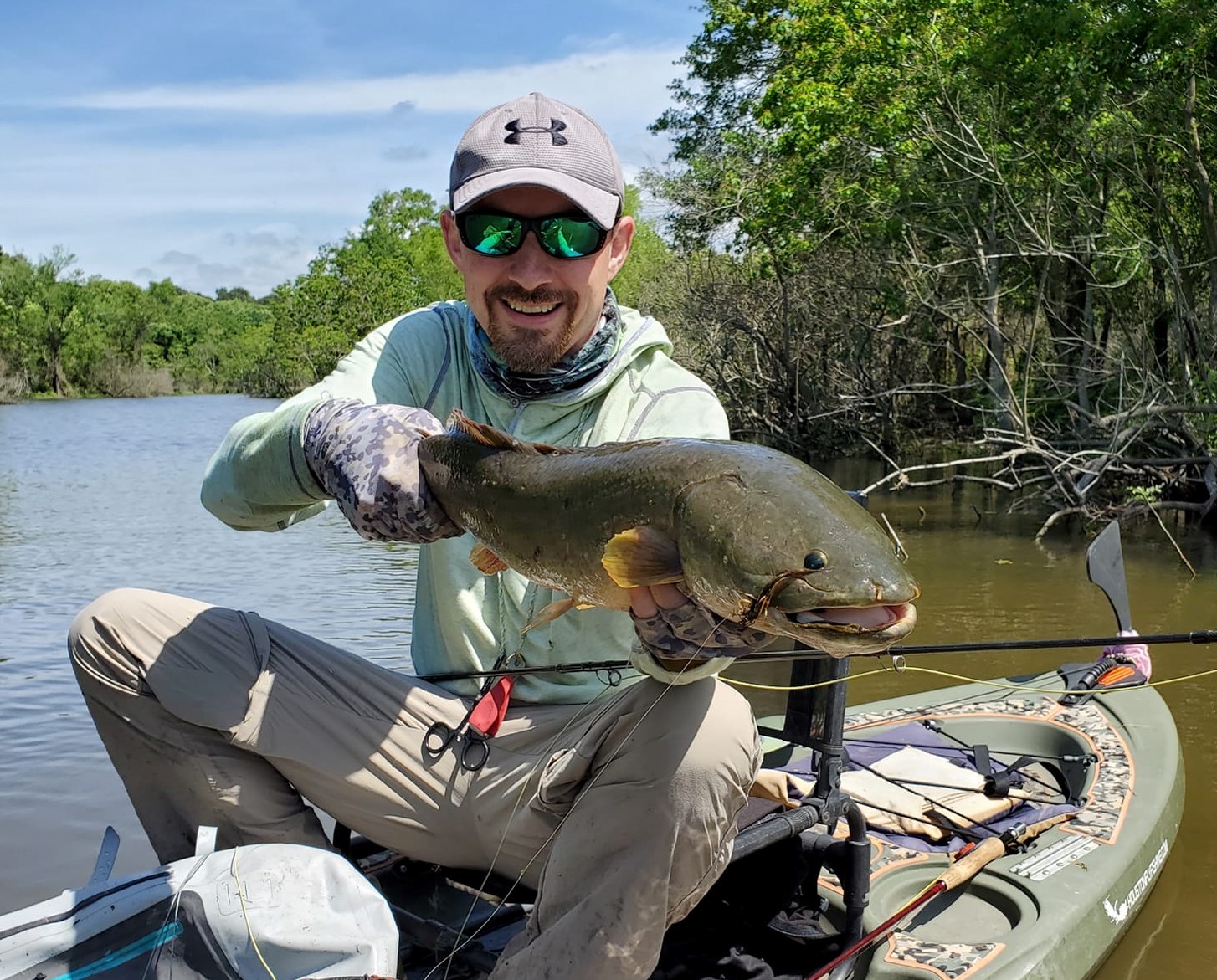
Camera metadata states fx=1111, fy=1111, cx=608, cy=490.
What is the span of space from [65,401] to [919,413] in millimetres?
66834

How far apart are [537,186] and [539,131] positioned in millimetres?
162

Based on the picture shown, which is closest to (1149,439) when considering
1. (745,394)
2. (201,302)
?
(745,394)

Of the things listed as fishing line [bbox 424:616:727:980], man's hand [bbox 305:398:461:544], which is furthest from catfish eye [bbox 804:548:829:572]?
man's hand [bbox 305:398:461:544]

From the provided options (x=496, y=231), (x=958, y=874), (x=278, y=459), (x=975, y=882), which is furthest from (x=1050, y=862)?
(x=278, y=459)

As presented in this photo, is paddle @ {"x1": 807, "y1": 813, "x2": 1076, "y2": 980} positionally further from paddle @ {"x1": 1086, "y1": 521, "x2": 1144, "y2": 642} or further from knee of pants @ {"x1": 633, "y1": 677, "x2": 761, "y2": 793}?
paddle @ {"x1": 1086, "y1": 521, "x2": 1144, "y2": 642}

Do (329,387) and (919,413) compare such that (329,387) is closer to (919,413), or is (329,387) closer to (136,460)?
(919,413)

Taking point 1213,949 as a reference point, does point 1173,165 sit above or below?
above

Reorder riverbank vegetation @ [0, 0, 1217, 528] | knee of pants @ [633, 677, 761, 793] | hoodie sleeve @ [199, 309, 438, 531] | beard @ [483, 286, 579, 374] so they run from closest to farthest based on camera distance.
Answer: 1. knee of pants @ [633, 677, 761, 793]
2. hoodie sleeve @ [199, 309, 438, 531]
3. beard @ [483, 286, 579, 374]
4. riverbank vegetation @ [0, 0, 1217, 528]

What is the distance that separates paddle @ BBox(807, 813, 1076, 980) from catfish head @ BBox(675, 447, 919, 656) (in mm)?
1593

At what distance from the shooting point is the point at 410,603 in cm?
1134

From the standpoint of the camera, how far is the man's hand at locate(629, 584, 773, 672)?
213 cm

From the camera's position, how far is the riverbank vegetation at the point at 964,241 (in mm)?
13727

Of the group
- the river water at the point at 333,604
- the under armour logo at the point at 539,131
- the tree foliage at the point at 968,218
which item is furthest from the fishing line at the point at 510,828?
the tree foliage at the point at 968,218

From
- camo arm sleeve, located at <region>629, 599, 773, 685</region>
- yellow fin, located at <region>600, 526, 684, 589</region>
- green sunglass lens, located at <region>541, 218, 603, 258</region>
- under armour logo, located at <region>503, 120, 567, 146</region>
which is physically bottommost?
camo arm sleeve, located at <region>629, 599, 773, 685</region>
